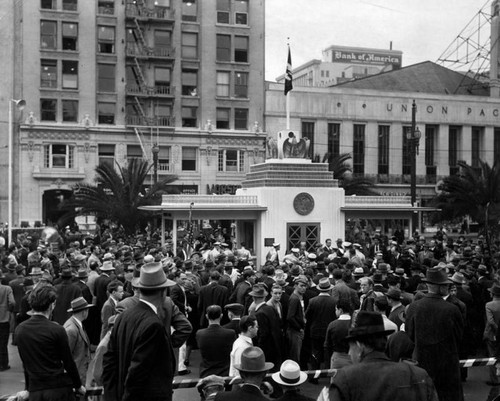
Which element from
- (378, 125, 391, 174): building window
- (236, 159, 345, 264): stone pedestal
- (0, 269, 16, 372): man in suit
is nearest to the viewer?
(0, 269, 16, 372): man in suit

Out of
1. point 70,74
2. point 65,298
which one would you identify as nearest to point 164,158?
point 70,74

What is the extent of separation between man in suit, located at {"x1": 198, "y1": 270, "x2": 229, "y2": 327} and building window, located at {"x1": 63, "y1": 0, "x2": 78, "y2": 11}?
40967 mm

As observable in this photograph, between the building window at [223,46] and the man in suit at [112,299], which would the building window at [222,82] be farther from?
the man in suit at [112,299]

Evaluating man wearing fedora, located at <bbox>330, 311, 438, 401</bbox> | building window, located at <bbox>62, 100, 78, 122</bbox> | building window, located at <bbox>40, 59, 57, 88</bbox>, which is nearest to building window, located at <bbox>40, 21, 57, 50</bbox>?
building window, located at <bbox>40, 59, 57, 88</bbox>

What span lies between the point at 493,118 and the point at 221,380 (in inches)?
2165

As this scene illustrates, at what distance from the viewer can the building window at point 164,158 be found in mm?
50031

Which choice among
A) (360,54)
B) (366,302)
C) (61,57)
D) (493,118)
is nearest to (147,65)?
(61,57)

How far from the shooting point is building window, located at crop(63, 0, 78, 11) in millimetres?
48531

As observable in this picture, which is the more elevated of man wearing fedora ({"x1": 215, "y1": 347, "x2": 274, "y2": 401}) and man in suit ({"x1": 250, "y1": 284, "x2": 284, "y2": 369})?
man wearing fedora ({"x1": 215, "y1": 347, "x2": 274, "y2": 401})

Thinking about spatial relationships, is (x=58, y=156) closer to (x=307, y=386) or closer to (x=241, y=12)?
(x=241, y=12)

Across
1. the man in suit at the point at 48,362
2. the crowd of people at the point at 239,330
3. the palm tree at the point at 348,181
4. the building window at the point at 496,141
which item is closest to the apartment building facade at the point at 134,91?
the palm tree at the point at 348,181

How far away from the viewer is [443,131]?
183 ft

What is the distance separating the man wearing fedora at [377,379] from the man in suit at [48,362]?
11.5 ft

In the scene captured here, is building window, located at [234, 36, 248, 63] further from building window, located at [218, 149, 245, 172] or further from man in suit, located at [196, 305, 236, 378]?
man in suit, located at [196, 305, 236, 378]
